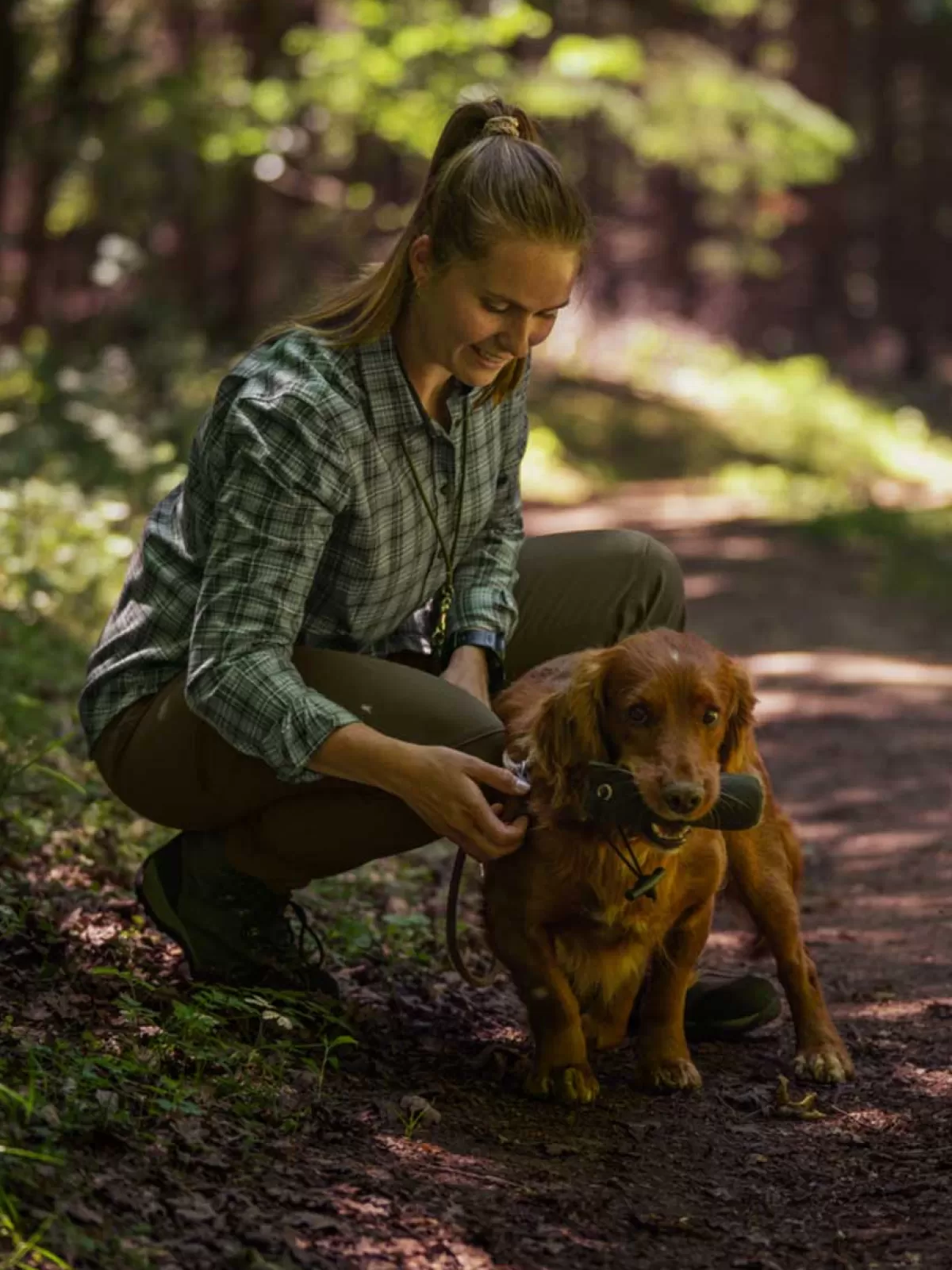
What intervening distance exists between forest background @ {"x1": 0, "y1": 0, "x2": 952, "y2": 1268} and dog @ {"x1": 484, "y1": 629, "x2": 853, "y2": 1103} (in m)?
0.49

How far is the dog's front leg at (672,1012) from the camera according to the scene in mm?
3707

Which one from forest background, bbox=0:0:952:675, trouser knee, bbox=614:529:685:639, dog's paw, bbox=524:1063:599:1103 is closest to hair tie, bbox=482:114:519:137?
forest background, bbox=0:0:952:675

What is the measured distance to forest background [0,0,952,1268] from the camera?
4609mm

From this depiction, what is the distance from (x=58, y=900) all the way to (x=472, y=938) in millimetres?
1231

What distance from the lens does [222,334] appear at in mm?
17875

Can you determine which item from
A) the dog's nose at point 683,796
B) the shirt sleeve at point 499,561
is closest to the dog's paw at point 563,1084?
the dog's nose at point 683,796

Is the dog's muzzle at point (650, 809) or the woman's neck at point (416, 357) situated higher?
the woman's neck at point (416, 357)

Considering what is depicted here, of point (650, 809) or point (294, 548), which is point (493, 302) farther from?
point (650, 809)

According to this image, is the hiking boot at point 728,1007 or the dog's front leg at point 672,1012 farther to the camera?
the hiking boot at point 728,1007

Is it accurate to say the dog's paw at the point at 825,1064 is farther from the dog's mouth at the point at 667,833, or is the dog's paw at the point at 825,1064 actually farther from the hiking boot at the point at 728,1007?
the dog's mouth at the point at 667,833

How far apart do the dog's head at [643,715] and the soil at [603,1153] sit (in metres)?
0.68

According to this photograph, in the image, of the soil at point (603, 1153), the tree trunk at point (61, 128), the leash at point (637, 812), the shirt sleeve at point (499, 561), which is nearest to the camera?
the soil at point (603, 1153)

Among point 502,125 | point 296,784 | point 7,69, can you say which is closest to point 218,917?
point 296,784

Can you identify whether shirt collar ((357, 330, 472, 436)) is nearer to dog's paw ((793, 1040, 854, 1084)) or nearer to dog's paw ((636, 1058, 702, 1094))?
dog's paw ((636, 1058, 702, 1094))
